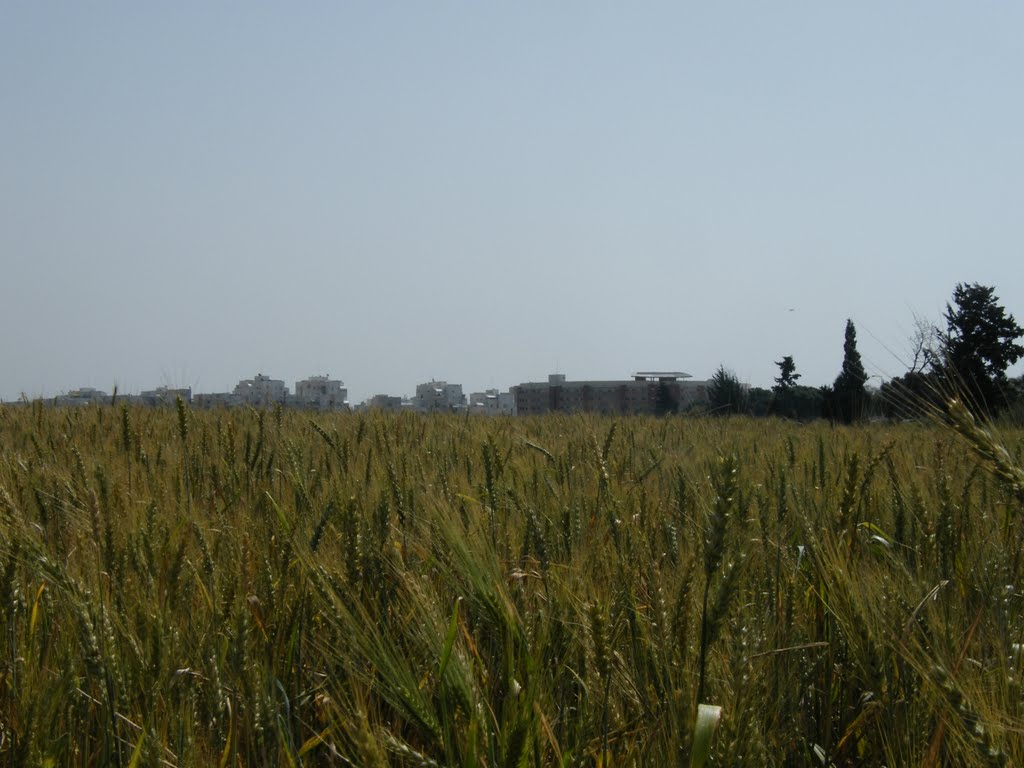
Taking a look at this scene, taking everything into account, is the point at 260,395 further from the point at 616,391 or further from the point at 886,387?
the point at 616,391

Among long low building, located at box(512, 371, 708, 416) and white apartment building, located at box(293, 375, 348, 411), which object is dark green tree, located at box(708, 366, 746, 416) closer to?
white apartment building, located at box(293, 375, 348, 411)

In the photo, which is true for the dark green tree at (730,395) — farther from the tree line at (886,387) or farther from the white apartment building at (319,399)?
the white apartment building at (319,399)

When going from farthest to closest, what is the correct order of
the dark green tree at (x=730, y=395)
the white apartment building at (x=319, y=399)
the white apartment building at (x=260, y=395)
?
the dark green tree at (x=730, y=395) → the white apartment building at (x=319, y=399) → the white apartment building at (x=260, y=395)

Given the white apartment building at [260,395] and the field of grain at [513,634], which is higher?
the white apartment building at [260,395]

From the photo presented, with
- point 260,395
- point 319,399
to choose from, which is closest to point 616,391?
point 319,399

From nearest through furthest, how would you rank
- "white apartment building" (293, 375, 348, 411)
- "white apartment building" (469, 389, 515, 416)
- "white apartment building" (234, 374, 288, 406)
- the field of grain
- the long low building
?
1. the field of grain
2. "white apartment building" (234, 374, 288, 406)
3. "white apartment building" (293, 375, 348, 411)
4. "white apartment building" (469, 389, 515, 416)
5. the long low building

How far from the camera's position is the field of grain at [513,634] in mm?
1147

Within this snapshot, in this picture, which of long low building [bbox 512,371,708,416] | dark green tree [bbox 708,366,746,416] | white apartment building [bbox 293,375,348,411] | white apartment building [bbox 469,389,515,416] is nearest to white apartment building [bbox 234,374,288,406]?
white apartment building [bbox 293,375,348,411]

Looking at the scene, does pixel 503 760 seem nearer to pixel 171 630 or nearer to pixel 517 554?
pixel 171 630

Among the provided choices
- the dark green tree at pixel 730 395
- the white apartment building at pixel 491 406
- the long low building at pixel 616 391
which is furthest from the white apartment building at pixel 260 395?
the long low building at pixel 616 391

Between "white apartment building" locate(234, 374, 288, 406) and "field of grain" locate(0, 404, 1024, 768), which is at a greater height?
"white apartment building" locate(234, 374, 288, 406)

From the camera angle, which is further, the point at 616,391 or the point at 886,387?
the point at 616,391

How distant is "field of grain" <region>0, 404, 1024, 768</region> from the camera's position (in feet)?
3.76

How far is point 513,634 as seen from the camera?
1291 mm
